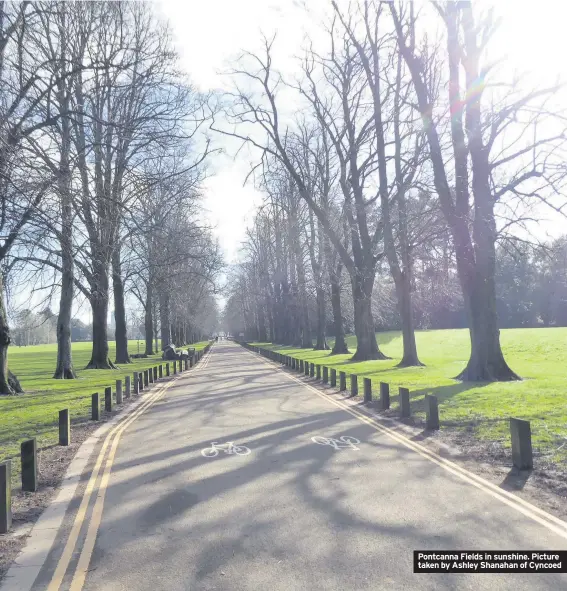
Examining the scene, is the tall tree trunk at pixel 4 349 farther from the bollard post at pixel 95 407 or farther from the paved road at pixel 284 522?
the paved road at pixel 284 522

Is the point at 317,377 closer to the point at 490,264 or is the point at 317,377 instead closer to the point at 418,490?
the point at 490,264

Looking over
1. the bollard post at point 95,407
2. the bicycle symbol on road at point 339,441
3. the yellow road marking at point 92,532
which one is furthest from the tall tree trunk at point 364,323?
the yellow road marking at point 92,532

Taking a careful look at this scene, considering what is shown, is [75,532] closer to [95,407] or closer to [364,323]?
[95,407]

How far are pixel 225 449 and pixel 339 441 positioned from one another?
1965 millimetres

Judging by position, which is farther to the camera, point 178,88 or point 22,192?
point 178,88

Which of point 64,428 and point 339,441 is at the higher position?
point 64,428

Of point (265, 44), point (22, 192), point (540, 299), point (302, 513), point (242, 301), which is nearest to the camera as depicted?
point (302, 513)

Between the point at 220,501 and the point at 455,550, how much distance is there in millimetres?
2679

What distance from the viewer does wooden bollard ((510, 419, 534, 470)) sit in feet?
23.7

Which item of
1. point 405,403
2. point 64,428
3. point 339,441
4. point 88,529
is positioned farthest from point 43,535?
point 405,403

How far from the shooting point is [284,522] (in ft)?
17.8

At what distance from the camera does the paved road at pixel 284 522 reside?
429 cm

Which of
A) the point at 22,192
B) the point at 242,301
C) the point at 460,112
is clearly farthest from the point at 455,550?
the point at 242,301

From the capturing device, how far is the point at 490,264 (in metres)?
17.7
